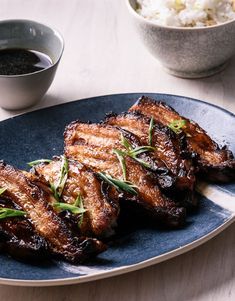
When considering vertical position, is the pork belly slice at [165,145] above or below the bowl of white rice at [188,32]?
below

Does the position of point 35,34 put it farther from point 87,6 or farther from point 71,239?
point 71,239

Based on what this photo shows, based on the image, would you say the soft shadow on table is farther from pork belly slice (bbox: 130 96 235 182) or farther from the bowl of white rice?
the bowl of white rice

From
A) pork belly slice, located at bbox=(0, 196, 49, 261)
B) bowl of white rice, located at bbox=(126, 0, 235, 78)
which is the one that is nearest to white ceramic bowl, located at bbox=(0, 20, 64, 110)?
bowl of white rice, located at bbox=(126, 0, 235, 78)

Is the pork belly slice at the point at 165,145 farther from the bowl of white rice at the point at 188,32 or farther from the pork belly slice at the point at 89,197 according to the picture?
the bowl of white rice at the point at 188,32

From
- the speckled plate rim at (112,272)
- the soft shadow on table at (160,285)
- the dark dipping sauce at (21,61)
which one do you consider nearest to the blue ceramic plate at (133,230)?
the speckled plate rim at (112,272)

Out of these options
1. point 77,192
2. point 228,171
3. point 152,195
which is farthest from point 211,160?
point 77,192

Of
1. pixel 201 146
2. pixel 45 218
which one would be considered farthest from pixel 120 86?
pixel 45 218
